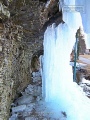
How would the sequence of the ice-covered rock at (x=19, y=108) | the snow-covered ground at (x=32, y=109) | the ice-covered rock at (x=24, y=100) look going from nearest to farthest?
the snow-covered ground at (x=32, y=109)
the ice-covered rock at (x=19, y=108)
the ice-covered rock at (x=24, y=100)

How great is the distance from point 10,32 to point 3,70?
0.88 m

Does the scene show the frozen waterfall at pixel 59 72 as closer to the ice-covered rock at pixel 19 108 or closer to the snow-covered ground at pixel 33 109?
the snow-covered ground at pixel 33 109

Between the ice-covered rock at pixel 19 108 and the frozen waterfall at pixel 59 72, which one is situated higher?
the frozen waterfall at pixel 59 72

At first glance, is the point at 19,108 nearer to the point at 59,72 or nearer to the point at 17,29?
the point at 59,72

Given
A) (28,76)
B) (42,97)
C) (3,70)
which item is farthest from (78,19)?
(28,76)

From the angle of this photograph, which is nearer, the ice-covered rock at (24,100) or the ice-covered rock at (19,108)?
the ice-covered rock at (19,108)

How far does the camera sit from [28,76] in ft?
22.5

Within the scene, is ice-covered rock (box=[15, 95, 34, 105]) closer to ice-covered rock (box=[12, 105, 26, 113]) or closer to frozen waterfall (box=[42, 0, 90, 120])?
ice-covered rock (box=[12, 105, 26, 113])

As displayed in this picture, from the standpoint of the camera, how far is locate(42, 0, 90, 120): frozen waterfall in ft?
16.7

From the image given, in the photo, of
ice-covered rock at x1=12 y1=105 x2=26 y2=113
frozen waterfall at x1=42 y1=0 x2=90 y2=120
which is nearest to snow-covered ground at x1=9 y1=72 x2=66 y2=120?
ice-covered rock at x1=12 y1=105 x2=26 y2=113

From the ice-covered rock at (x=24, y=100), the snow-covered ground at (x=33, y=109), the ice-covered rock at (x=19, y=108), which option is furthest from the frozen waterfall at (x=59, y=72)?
the ice-covered rock at (x=19, y=108)

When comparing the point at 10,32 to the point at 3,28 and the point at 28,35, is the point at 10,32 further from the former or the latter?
the point at 28,35

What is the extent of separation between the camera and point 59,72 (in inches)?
219

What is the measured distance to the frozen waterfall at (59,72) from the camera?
5.10 metres
